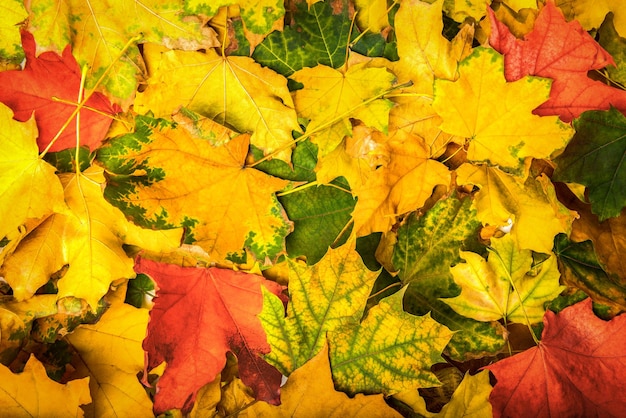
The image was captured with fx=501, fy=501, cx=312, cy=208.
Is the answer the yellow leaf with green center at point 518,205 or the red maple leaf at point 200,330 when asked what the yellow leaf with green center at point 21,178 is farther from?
the yellow leaf with green center at point 518,205

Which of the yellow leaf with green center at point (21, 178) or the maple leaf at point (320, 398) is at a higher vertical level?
the yellow leaf with green center at point (21, 178)

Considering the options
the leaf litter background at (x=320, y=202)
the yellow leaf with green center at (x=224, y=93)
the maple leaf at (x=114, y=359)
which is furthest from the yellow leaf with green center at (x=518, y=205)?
the maple leaf at (x=114, y=359)

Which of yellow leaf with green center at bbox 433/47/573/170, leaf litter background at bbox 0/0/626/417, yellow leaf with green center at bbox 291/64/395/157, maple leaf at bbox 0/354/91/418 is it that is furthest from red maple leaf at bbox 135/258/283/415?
yellow leaf with green center at bbox 433/47/573/170

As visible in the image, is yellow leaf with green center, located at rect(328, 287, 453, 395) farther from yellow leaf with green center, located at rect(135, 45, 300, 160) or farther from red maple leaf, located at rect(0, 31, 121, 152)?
red maple leaf, located at rect(0, 31, 121, 152)

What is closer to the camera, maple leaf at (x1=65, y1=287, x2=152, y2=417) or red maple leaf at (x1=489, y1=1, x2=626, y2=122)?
red maple leaf at (x1=489, y1=1, x2=626, y2=122)

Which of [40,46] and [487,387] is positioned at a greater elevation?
[40,46]

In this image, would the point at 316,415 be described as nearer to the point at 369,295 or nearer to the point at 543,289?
the point at 369,295

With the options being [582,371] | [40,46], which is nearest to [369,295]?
[582,371]
